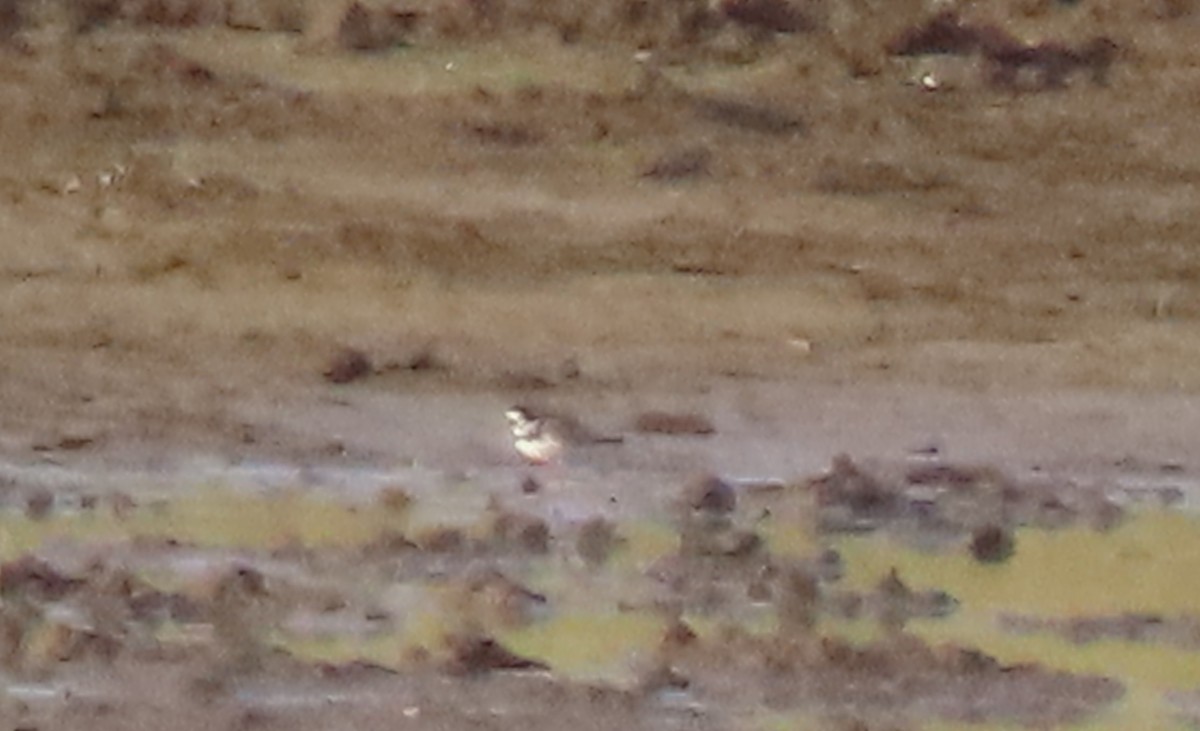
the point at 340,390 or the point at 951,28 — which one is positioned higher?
the point at 951,28

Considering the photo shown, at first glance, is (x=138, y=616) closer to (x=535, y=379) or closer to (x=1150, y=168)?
(x=535, y=379)

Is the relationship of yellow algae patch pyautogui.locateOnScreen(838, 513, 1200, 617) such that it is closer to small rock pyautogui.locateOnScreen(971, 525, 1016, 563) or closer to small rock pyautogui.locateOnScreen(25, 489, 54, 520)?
small rock pyautogui.locateOnScreen(971, 525, 1016, 563)

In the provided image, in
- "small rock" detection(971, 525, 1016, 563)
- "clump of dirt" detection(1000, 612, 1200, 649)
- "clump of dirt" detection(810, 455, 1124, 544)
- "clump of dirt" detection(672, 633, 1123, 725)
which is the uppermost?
"clump of dirt" detection(810, 455, 1124, 544)

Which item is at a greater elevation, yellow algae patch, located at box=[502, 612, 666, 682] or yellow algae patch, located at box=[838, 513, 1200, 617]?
yellow algae patch, located at box=[838, 513, 1200, 617]

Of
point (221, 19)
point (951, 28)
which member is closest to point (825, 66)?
point (951, 28)

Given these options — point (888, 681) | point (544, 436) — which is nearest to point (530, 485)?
point (544, 436)

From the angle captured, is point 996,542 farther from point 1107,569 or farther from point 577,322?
point 577,322

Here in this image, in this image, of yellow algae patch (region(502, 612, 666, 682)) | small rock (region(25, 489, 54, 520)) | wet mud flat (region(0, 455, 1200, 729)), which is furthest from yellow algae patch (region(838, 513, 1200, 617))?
small rock (region(25, 489, 54, 520))
